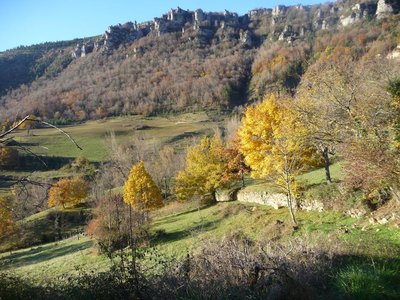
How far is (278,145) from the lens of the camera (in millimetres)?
25688

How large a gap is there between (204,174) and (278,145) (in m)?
18.3

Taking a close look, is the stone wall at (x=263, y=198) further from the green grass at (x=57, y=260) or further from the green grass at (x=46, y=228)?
the green grass at (x=46, y=228)

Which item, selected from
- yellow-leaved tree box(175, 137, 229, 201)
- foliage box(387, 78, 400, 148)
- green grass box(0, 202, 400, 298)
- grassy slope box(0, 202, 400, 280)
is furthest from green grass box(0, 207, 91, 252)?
foliage box(387, 78, 400, 148)

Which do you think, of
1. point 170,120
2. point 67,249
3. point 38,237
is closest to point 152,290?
point 67,249

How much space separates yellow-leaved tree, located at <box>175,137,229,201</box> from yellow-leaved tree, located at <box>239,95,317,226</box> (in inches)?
438

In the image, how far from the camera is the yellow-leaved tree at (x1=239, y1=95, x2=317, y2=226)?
982 inches

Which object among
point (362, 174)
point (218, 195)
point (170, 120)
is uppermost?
point (362, 174)

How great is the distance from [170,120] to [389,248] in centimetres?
17252

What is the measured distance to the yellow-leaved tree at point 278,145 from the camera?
24.9 meters

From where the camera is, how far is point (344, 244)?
31.6ft

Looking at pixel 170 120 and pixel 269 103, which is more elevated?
pixel 269 103

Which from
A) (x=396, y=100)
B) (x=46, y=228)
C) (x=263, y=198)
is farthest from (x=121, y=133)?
(x=396, y=100)

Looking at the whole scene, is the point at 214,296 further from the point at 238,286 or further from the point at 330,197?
the point at 330,197

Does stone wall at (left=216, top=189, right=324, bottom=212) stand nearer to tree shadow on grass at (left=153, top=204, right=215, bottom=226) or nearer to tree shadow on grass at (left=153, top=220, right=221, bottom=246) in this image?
tree shadow on grass at (left=153, top=204, right=215, bottom=226)
